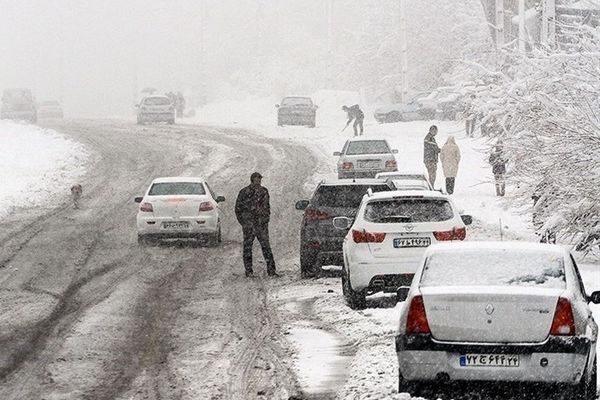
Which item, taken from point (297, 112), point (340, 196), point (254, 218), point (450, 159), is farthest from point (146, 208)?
point (297, 112)

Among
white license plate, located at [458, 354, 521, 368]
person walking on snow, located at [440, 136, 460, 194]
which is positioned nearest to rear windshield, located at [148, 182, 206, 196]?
person walking on snow, located at [440, 136, 460, 194]

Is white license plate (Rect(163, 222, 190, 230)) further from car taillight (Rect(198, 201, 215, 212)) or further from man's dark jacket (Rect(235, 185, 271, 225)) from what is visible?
man's dark jacket (Rect(235, 185, 271, 225))

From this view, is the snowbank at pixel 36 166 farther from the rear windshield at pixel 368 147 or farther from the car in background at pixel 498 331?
the car in background at pixel 498 331

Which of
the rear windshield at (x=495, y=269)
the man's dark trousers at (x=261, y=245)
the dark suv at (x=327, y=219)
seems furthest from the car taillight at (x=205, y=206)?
the rear windshield at (x=495, y=269)

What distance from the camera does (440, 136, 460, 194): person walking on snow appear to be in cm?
3170

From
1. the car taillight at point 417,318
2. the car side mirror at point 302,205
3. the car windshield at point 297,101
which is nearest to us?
the car taillight at point 417,318

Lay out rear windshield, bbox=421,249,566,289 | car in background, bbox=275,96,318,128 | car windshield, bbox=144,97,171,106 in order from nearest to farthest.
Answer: rear windshield, bbox=421,249,566,289
car in background, bbox=275,96,318,128
car windshield, bbox=144,97,171,106

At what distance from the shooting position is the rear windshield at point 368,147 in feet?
115

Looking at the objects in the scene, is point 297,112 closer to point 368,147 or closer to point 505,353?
point 368,147

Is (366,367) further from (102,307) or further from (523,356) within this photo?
(102,307)

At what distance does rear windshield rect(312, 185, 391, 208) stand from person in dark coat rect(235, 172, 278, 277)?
1172mm

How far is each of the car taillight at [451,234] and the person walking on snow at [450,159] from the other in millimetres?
16004

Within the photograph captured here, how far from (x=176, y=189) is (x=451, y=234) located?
456 inches

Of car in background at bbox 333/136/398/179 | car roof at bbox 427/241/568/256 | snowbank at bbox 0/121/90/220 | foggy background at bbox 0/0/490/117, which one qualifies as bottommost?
snowbank at bbox 0/121/90/220
